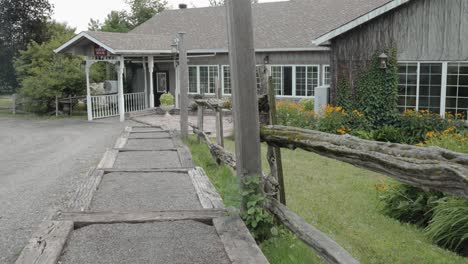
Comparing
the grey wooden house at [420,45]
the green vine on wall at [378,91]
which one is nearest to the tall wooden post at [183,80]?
the grey wooden house at [420,45]

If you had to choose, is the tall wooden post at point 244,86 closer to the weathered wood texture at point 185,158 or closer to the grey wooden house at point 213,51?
the weathered wood texture at point 185,158

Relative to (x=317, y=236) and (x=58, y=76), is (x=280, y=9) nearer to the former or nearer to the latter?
(x=58, y=76)

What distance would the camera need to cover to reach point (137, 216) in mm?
6281

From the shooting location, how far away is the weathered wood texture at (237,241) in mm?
4766

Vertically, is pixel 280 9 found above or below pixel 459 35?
above

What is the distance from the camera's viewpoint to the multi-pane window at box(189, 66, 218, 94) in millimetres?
25220

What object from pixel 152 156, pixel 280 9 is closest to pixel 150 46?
pixel 280 9

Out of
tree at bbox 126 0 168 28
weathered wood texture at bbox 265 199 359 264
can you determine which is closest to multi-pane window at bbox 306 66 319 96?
weathered wood texture at bbox 265 199 359 264

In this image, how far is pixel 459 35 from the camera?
14250mm

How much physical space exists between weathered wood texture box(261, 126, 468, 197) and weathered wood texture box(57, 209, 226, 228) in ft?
5.80

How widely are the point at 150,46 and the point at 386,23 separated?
1145 cm

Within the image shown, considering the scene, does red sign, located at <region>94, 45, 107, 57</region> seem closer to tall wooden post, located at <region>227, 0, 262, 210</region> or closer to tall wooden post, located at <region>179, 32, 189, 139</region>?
tall wooden post, located at <region>179, 32, 189, 139</region>

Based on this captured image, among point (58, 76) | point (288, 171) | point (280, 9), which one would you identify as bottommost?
point (288, 171)

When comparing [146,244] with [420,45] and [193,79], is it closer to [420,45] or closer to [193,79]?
[420,45]
